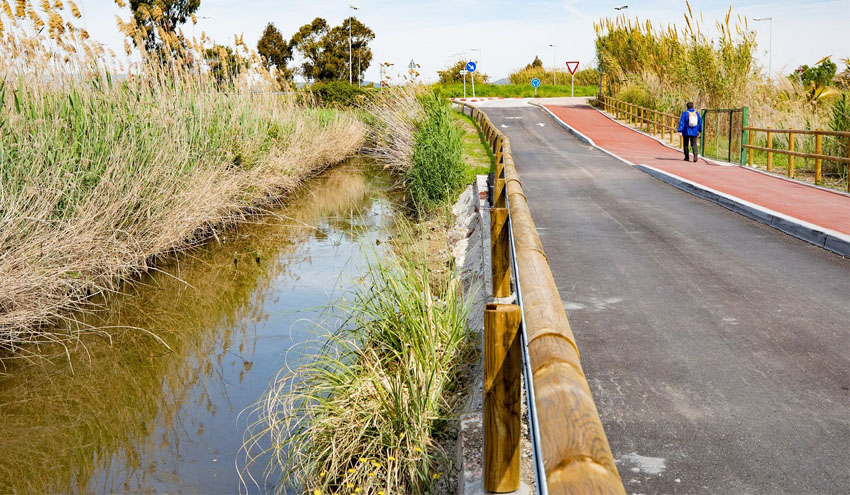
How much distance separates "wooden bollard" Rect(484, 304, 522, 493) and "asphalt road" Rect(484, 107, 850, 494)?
3.38 ft

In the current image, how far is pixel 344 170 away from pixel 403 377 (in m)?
18.5

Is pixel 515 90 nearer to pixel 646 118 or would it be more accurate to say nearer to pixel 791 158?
pixel 646 118

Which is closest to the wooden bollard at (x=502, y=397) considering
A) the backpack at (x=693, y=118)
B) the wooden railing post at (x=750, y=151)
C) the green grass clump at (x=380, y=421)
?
the green grass clump at (x=380, y=421)

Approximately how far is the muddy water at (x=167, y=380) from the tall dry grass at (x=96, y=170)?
0.51m

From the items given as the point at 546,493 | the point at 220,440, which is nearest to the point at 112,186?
the point at 220,440

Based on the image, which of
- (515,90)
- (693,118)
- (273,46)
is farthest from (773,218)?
(273,46)

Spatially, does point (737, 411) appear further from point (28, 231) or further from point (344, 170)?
point (344, 170)

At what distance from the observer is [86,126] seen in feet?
33.1

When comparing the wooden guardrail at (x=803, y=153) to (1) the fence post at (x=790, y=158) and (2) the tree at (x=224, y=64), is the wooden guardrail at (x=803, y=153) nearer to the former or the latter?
(1) the fence post at (x=790, y=158)

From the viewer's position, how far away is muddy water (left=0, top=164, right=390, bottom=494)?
5.60m

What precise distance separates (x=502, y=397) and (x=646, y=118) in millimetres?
31871

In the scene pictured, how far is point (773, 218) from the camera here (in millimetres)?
11477

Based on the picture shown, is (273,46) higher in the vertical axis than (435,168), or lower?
higher

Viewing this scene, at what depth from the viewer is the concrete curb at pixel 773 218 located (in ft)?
31.8
